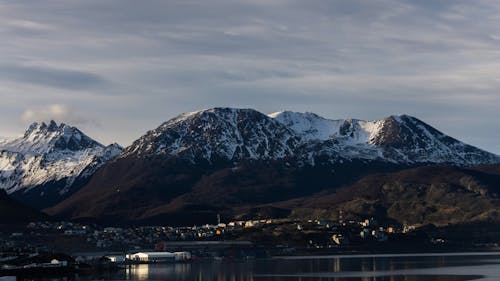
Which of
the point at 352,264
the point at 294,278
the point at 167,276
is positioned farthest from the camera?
the point at 352,264

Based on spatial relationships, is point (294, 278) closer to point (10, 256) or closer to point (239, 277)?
point (239, 277)

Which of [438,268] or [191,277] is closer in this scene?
[191,277]

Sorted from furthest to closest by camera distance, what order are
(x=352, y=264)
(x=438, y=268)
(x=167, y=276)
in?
1. (x=352, y=264)
2. (x=438, y=268)
3. (x=167, y=276)

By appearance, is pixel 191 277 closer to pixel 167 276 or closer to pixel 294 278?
pixel 167 276

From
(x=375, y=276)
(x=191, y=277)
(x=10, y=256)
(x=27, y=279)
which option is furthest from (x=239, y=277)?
(x=10, y=256)

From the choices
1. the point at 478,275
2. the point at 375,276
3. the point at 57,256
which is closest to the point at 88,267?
the point at 57,256

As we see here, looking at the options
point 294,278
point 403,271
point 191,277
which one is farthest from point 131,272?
point 403,271

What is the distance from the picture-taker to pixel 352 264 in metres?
185

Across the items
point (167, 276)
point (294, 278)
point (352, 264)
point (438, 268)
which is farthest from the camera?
point (352, 264)

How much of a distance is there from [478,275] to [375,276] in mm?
16117

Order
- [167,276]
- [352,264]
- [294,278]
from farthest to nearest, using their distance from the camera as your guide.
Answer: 1. [352,264]
2. [167,276]
3. [294,278]

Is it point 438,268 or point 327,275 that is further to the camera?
point 438,268

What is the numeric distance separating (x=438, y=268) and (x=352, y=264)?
858 inches

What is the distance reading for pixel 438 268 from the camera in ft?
552
